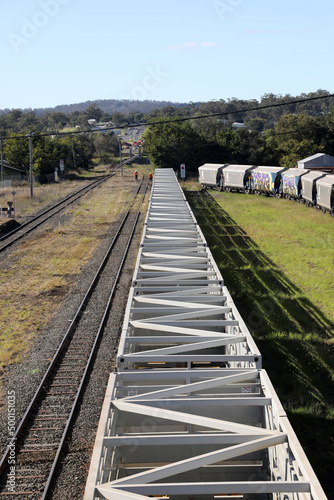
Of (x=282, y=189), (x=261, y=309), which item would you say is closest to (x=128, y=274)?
(x=261, y=309)

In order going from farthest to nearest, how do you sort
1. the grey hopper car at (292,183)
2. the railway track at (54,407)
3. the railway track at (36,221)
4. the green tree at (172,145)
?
1. the green tree at (172,145)
2. the grey hopper car at (292,183)
3. the railway track at (36,221)
4. the railway track at (54,407)

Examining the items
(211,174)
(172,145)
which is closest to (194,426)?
(211,174)

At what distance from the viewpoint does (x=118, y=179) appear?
223 feet

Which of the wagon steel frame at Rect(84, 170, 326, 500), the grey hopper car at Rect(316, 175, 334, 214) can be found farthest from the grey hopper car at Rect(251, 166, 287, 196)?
the wagon steel frame at Rect(84, 170, 326, 500)

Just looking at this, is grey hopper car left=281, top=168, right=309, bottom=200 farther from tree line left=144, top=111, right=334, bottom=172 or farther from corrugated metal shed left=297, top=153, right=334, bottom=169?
tree line left=144, top=111, right=334, bottom=172

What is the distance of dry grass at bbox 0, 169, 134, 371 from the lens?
16.6m

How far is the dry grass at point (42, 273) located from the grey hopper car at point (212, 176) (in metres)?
18.0

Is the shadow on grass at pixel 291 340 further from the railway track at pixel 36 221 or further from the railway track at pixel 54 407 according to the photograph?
the railway track at pixel 36 221

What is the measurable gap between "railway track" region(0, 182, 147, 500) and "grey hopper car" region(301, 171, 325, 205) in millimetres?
26710

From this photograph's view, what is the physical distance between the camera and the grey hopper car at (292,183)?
44.2m

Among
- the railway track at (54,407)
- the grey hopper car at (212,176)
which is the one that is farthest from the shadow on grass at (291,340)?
the grey hopper car at (212,176)

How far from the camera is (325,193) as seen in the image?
124 ft

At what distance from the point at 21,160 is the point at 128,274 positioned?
52998 mm

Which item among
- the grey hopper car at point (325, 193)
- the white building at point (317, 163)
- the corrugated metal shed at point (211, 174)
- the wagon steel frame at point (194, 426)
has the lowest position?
the wagon steel frame at point (194, 426)
